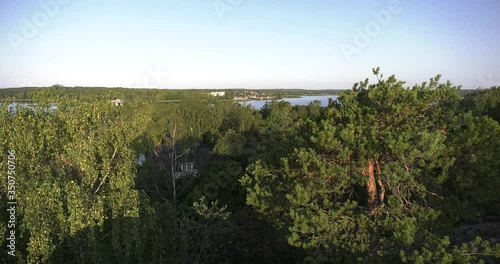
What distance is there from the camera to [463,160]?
9523mm

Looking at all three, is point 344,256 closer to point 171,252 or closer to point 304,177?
point 304,177

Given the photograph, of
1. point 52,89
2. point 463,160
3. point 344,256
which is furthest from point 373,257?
point 52,89

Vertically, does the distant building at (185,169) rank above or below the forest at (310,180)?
below

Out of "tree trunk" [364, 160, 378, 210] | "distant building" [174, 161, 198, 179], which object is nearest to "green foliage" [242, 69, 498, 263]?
"tree trunk" [364, 160, 378, 210]

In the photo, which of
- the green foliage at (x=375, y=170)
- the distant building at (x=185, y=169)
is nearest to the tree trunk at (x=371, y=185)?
the green foliage at (x=375, y=170)

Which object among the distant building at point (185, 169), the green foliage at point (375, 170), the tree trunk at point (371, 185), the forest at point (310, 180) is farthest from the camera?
the distant building at point (185, 169)

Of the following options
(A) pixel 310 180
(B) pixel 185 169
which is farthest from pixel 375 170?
(B) pixel 185 169

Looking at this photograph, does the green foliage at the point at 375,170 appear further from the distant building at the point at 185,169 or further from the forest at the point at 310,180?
the distant building at the point at 185,169

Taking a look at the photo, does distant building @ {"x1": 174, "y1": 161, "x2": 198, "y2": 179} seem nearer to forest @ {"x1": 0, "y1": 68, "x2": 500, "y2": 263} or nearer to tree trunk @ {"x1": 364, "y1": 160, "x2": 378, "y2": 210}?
forest @ {"x1": 0, "y1": 68, "x2": 500, "y2": 263}

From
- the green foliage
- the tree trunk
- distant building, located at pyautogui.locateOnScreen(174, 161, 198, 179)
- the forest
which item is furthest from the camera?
distant building, located at pyautogui.locateOnScreen(174, 161, 198, 179)

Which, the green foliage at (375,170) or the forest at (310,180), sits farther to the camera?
the green foliage at (375,170)

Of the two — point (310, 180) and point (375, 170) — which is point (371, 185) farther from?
point (310, 180)

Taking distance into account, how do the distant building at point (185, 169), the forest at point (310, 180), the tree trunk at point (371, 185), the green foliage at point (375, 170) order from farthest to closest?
1. the distant building at point (185, 169)
2. the tree trunk at point (371, 185)
3. the green foliage at point (375, 170)
4. the forest at point (310, 180)

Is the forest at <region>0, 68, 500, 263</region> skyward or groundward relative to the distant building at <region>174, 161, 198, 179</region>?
skyward
